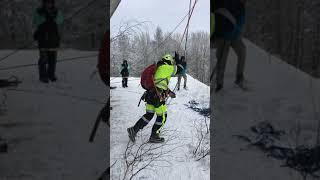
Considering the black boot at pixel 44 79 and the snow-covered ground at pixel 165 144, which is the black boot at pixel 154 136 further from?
the black boot at pixel 44 79

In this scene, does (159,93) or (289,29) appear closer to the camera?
(289,29)

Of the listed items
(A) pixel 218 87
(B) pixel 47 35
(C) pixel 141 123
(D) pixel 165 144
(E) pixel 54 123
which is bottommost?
(D) pixel 165 144

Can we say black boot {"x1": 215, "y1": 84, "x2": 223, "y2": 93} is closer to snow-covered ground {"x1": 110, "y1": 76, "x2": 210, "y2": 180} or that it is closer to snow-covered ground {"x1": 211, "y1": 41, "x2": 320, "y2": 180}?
snow-covered ground {"x1": 211, "y1": 41, "x2": 320, "y2": 180}

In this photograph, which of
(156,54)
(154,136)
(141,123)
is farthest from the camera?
(156,54)

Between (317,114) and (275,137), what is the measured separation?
295mm

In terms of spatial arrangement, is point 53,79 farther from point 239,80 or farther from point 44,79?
point 239,80

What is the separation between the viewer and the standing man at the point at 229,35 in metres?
2.12

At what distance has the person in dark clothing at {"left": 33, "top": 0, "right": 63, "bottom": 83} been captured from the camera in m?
2.09

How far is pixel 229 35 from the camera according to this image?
2150mm

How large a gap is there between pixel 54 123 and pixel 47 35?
22.0 inches

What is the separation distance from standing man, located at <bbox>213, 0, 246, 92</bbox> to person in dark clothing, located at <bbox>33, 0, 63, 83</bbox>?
101cm

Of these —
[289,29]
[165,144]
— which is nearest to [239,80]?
[289,29]

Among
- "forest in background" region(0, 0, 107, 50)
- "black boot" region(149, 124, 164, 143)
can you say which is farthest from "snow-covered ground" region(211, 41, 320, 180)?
"black boot" region(149, 124, 164, 143)

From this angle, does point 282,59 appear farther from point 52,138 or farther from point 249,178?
point 52,138
